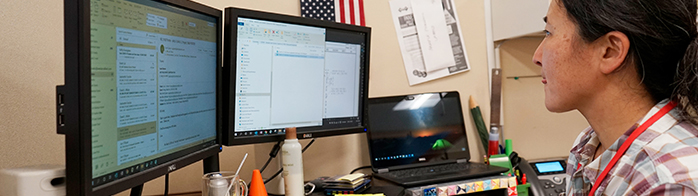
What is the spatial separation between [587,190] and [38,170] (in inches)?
37.6

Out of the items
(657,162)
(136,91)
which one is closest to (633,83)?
(657,162)

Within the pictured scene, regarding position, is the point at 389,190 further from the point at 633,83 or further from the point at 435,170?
the point at 633,83

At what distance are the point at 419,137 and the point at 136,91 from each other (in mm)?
998

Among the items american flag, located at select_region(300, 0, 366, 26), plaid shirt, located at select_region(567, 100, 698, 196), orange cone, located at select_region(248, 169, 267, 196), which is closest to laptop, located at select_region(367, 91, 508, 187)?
american flag, located at select_region(300, 0, 366, 26)

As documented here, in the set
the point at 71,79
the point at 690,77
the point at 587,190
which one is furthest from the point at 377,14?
the point at 71,79

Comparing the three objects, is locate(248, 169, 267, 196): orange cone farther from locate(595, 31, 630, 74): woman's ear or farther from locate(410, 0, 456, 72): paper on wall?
locate(410, 0, 456, 72): paper on wall

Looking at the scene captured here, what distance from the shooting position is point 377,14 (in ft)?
5.28

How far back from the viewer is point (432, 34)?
1.70 m

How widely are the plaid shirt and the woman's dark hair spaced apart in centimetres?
3

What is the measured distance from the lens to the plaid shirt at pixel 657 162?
2.24 ft

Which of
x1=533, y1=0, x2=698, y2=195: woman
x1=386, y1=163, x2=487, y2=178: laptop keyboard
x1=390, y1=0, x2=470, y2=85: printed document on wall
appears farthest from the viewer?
x1=390, y1=0, x2=470, y2=85: printed document on wall

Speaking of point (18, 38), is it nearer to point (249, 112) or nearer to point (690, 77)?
point (249, 112)

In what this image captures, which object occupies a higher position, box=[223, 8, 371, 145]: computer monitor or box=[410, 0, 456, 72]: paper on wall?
box=[410, 0, 456, 72]: paper on wall

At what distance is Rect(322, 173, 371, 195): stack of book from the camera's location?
120cm
